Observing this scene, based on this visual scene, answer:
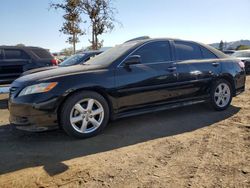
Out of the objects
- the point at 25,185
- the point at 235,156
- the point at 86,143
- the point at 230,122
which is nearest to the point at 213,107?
the point at 230,122

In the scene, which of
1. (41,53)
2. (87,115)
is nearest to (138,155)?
(87,115)

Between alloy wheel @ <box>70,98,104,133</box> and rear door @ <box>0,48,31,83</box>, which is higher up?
rear door @ <box>0,48,31,83</box>

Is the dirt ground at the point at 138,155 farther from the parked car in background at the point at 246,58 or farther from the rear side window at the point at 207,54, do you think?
the parked car in background at the point at 246,58

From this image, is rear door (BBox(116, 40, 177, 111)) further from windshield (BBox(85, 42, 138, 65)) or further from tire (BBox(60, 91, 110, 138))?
tire (BBox(60, 91, 110, 138))

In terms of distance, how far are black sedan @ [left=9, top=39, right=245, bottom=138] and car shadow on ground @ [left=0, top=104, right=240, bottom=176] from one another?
266 millimetres

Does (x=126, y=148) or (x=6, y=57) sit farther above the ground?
(x=6, y=57)

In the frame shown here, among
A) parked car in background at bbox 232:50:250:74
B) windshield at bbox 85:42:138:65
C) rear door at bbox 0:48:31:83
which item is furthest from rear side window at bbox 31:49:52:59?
parked car in background at bbox 232:50:250:74

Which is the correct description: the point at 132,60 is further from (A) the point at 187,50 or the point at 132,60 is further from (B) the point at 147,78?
(A) the point at 187,50

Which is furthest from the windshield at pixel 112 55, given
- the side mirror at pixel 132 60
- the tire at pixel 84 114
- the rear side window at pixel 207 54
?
the rear side window at pixel 207 54

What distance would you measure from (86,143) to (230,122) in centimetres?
267

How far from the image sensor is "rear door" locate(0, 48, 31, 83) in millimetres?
9383

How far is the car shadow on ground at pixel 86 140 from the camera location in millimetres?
3857

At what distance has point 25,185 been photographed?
124 inches

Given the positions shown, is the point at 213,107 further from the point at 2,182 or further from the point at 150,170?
the point at 2,182
